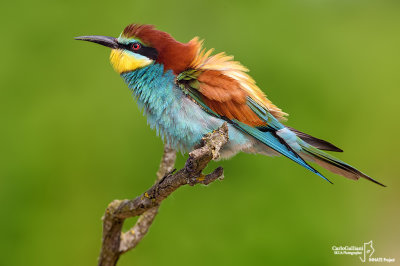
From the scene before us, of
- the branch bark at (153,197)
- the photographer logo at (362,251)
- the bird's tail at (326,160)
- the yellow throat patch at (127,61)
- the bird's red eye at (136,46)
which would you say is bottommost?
the branch bark at (153,197)

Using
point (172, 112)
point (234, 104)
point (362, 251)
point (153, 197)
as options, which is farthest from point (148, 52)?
point (362, 251)

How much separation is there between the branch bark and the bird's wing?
174mm

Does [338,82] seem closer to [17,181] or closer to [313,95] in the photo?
[313,95]

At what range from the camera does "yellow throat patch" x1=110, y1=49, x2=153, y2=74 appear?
2.53m

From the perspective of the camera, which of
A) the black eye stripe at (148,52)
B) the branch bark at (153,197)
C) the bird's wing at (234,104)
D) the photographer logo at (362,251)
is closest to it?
the branch bark at (153,197)

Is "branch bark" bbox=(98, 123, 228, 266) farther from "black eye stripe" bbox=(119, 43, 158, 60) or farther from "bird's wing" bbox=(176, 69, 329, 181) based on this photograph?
"black eye stripe" bbox=(119, 43, 158, 60)

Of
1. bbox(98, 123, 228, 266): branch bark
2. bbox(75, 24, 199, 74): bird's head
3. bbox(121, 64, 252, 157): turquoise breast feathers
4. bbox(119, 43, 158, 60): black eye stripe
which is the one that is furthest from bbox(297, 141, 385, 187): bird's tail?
bbox(119, 43, 158, 60): black eye stripe

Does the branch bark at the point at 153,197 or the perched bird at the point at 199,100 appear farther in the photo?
the perched bird at the point at 199,100

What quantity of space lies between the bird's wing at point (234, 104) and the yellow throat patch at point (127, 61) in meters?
0.20

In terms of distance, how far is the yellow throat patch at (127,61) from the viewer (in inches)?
99.6

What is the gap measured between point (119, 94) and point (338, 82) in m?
1.34

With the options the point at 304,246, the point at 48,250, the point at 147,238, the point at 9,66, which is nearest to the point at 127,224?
the point at 147,238

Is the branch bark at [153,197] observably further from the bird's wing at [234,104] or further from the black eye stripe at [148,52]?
the black eye stripe at [148,52]

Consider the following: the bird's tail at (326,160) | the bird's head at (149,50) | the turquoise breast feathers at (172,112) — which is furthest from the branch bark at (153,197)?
the bird's tail at (326,160)
